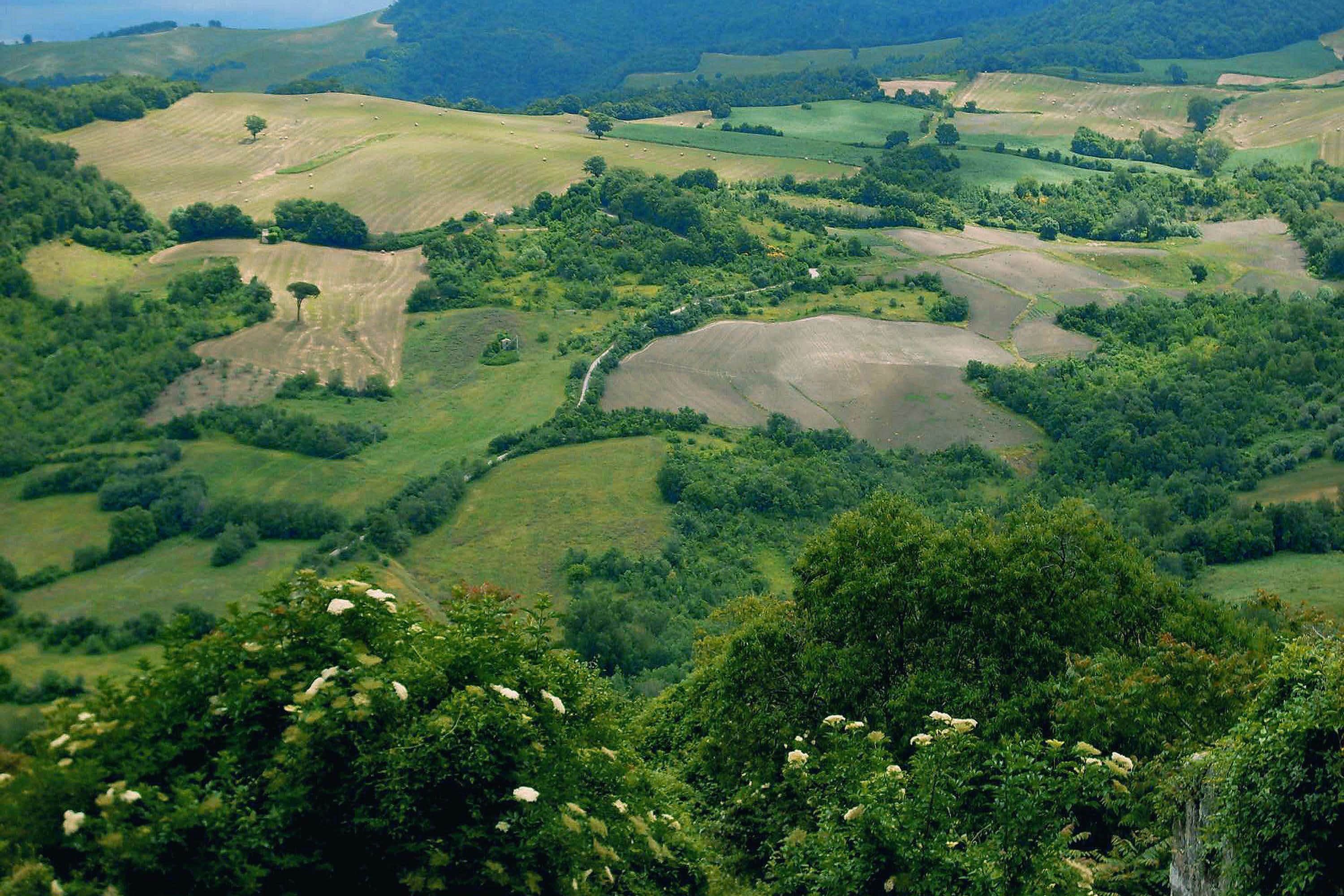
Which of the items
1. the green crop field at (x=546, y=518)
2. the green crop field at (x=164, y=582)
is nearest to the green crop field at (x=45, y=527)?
the green crop field at (x=164, y=582)

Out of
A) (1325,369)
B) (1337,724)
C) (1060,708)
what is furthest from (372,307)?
(1337,724)

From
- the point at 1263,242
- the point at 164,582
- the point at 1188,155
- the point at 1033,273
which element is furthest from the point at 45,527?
the point at 1188,155

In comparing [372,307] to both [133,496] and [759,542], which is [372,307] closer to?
[133,496]

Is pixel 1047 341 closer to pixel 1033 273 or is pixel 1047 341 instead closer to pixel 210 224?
pixel 1033 273

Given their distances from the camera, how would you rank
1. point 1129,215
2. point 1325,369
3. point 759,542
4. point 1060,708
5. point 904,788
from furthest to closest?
1. point 1129,215
2. point 1325,369
3. point 759,542
4. point 1060,708
5. point 904,788

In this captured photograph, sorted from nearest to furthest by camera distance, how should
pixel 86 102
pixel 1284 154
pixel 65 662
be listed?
1. pixel 65 662
2. pixel 86 102
3. pixel 1284 154

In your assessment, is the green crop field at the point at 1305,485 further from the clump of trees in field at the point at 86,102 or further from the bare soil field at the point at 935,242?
the clump of trees in field at the point at 86,102
